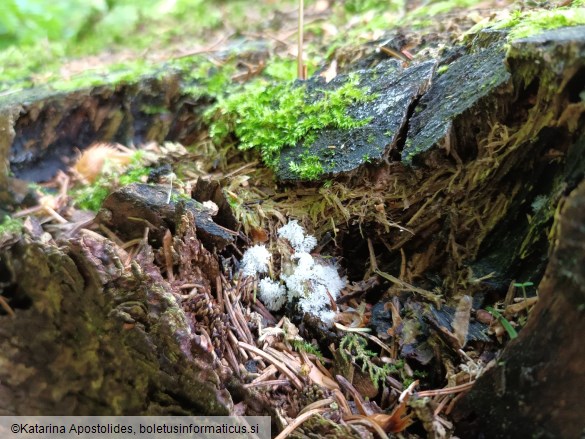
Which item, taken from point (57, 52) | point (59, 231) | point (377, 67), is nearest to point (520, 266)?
point (377, 67)

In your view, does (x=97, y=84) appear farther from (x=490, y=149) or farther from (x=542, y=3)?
(x=542, y=3)

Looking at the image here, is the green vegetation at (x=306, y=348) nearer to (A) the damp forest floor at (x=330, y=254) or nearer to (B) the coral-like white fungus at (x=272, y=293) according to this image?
(A) the damp forest floor at (x=330, y=254)

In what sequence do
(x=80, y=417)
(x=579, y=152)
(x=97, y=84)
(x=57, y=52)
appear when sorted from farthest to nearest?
1. (x=57, y=52)
2. (x=97, y=84)
3. (x=80, y=417)
4. (x=579, y=152)

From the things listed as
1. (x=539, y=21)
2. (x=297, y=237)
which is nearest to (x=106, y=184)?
(x=297, y=237)

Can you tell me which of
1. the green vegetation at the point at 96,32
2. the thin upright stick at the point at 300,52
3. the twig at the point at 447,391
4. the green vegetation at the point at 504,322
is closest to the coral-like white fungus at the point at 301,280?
the twig at the point at 447,391

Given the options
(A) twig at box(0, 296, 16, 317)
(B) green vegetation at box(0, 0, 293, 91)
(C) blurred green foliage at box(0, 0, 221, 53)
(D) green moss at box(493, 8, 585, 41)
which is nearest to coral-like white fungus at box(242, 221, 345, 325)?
(A) twig at box(0, 296, 16, 317)

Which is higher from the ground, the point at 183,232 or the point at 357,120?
the point at 357,120
